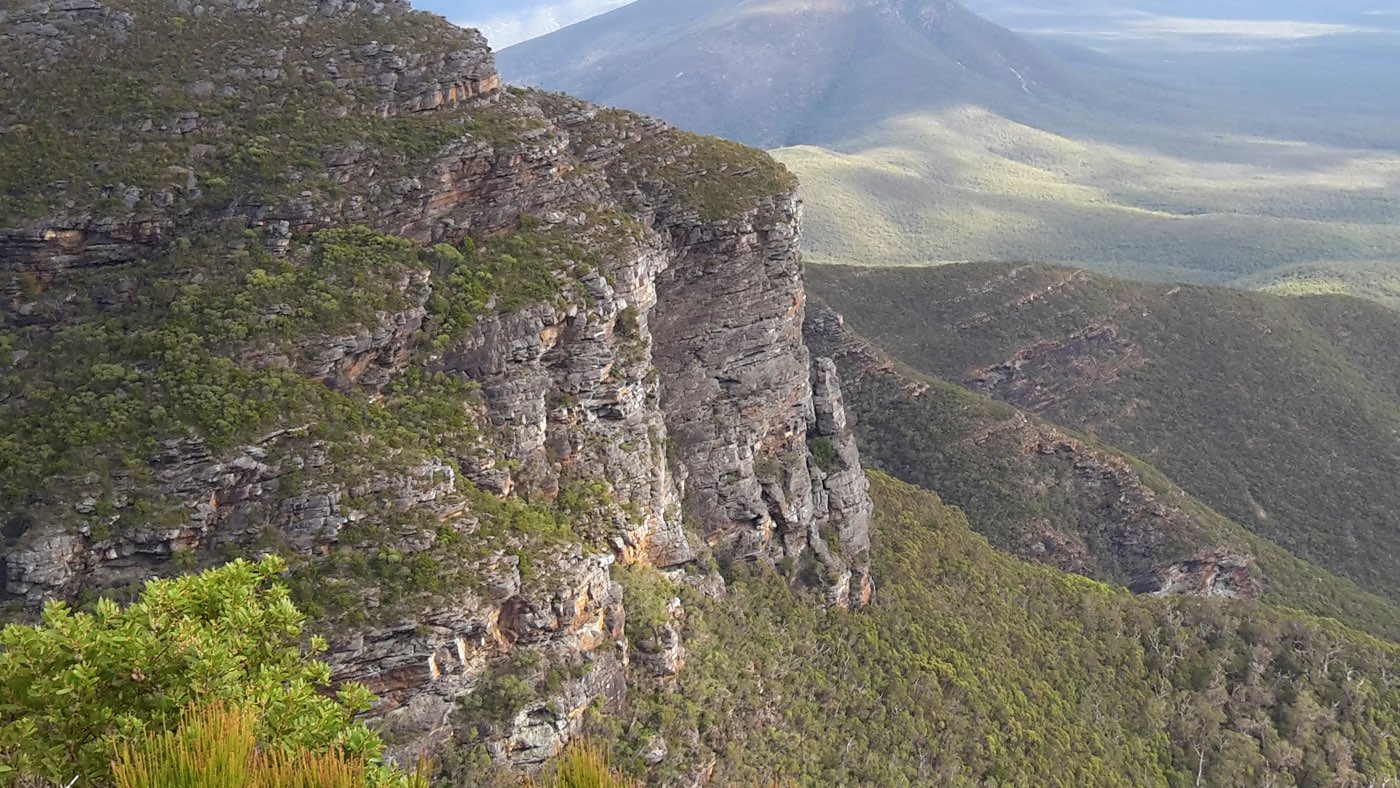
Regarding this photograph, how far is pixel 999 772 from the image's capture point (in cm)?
3944

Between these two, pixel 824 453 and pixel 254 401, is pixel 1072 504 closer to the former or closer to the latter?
pixel 824 453

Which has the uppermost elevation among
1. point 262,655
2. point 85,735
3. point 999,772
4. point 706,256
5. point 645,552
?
point 85,735

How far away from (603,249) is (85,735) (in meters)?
25.3

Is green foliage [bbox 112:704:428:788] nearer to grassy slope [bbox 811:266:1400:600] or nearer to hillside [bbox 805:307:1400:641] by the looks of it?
hillside [bbox 805:307:1400:641]

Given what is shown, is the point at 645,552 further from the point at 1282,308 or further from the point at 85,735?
the point at 1282,308

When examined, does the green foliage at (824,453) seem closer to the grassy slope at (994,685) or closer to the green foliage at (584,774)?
the grassy slope at (994,685)

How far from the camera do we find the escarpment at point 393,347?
2334 cm

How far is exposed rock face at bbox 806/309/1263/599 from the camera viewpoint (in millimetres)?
68438

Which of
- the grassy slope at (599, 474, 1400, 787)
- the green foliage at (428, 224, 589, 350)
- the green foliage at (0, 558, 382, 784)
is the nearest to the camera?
the green foliage at (0, 558, 382, 784)

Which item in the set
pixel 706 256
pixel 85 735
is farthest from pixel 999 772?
pixel 85 735

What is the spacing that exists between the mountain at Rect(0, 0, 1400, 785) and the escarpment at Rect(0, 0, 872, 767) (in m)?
0.11

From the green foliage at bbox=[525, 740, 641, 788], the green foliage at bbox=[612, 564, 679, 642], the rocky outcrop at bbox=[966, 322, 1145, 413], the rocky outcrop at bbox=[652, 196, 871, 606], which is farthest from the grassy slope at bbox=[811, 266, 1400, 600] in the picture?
the green foliage at bbox=[525, 740, 641, 788]

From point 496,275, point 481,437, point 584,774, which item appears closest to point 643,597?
point 481,437

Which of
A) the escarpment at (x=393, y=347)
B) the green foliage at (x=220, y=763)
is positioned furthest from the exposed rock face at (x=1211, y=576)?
the green foliage at (x=220, y=763)
